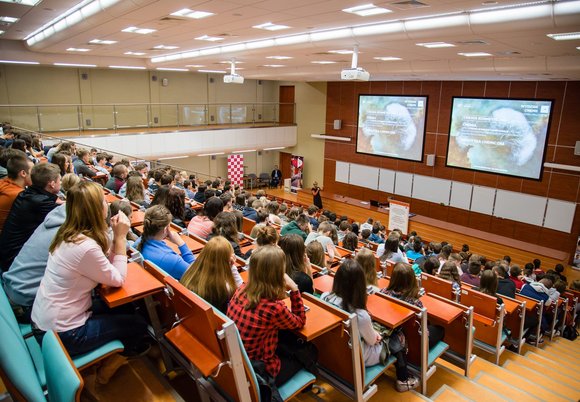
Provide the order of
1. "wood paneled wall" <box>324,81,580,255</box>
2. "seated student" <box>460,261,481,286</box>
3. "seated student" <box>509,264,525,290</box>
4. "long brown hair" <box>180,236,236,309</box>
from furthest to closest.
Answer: "wood paneled wall" <box>324,81,580,255</box> → "seated student" <box>509,264,525,290</box> → "seated student" <box>460,261,481,286</box> → "long brown hair" <box>180,236,236,309</box>

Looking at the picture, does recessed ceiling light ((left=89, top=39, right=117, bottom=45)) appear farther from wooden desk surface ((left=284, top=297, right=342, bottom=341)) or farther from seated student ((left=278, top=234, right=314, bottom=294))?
wooden desk surface ((left=284, top=297, right=342, bottom=341))

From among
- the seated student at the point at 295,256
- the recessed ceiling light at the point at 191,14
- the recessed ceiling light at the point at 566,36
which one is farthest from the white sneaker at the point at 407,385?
the recessed ceiling light at the point at 191,14

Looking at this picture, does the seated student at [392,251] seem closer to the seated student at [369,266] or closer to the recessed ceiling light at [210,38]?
the seated student at [369,266]

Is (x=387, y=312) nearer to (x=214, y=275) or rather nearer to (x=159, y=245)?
(x=214, y=275)

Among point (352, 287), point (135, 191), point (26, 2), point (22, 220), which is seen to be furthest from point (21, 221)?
point (26, 2)

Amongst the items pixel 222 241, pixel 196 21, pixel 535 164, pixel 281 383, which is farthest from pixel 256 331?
pixel 535 164

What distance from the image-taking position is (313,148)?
58.0ft

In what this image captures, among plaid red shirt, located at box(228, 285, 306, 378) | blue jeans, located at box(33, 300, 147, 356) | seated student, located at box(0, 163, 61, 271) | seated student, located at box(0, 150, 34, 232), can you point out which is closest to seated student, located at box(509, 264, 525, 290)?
plaid red shirt, located at box(228, 285, 306, 378)

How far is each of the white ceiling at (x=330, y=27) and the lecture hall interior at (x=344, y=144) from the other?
0.05m

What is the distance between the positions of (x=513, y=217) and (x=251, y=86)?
12.9 metres

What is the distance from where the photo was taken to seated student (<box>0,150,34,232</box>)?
3.31m

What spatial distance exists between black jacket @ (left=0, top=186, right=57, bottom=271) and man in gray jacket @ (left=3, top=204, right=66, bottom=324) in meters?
0.43

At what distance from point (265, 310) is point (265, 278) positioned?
0.60 feet

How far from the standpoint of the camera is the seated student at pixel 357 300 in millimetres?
2699
